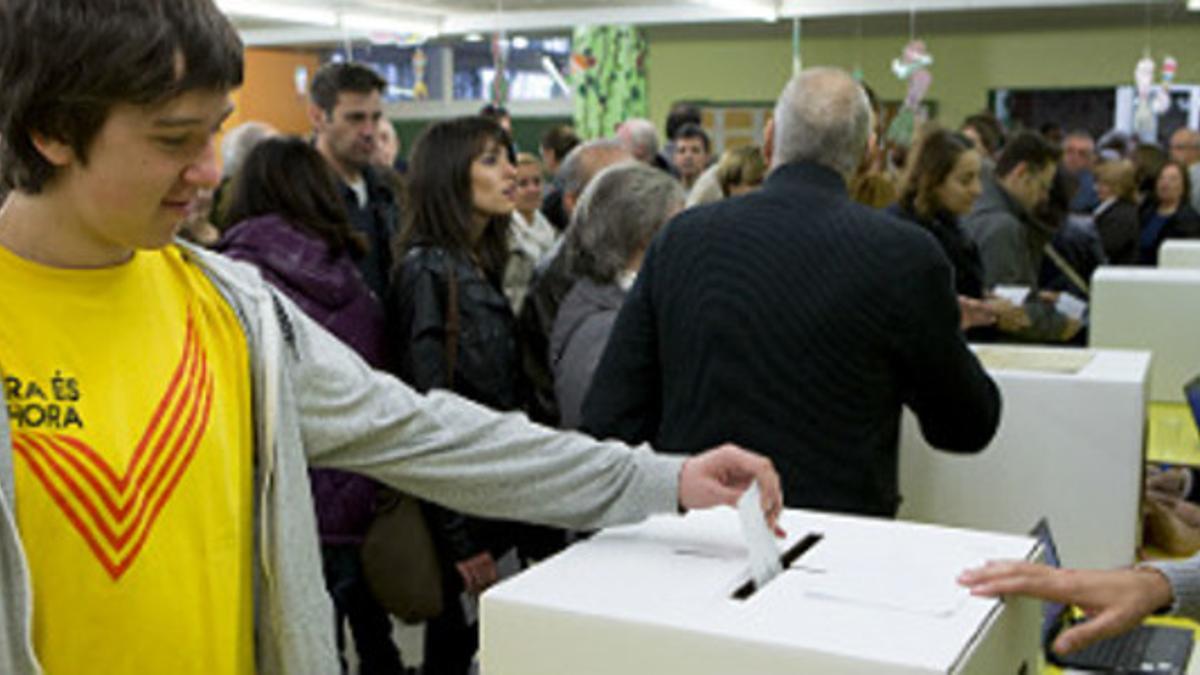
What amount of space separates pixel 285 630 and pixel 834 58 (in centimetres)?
1341

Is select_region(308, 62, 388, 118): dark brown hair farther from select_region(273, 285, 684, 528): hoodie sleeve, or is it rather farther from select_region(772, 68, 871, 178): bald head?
select_region(273, 285, 684, 528): hoodie sleeve

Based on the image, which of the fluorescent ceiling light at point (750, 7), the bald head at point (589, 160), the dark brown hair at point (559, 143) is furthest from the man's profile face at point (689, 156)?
the fluorescent ceiling light at point (750, 7)

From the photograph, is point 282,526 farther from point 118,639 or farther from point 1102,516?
point 1102,516

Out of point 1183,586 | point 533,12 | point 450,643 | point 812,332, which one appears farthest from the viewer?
point 533,12

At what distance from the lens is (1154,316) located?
12.7 ft

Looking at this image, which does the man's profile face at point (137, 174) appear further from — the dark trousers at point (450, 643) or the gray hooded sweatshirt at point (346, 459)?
the dark trousers at point (450, 643)

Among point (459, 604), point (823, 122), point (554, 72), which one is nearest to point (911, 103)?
point (554, 72)

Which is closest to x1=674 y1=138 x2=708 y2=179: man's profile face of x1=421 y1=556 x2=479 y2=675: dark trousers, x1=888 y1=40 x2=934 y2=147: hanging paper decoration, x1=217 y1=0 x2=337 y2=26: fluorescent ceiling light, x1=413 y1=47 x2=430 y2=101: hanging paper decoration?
x1=888 y1=40 x2=934 y2=147: hanging paper decoration

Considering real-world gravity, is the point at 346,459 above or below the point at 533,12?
below

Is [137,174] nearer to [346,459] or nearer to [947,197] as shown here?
[346,459]

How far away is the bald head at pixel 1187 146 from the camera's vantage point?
8328 millimetres

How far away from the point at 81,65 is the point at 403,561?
5.68 ft

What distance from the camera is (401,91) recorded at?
13.3 metres

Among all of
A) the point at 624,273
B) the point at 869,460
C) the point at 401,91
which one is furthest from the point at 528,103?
the point at 869,460
